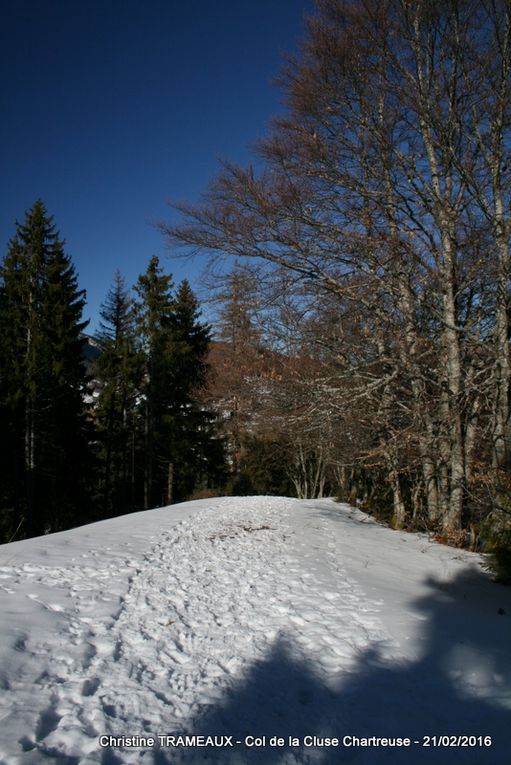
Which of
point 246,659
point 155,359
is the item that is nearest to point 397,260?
point 246,659

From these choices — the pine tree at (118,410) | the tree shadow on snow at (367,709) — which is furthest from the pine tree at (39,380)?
the tree shadow on snow at (367,709)

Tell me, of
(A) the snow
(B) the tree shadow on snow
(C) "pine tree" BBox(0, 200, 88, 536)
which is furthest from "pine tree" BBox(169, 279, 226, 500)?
(B) the tree shadow on snow

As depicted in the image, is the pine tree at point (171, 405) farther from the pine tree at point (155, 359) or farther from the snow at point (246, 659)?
the snow at point (246, 659)

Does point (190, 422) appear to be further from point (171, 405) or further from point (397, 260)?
point (397, 260)

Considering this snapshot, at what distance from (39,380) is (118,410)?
22.6ft

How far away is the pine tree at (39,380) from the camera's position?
1791cm

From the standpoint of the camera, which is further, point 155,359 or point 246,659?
point 155,359

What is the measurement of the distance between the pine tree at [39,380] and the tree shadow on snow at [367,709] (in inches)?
668

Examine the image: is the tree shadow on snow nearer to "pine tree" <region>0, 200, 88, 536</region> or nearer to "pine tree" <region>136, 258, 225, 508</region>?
"pine tree" <region>0, 200, 88, 536</region>

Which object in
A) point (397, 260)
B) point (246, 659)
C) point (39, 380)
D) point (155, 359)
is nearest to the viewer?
point (246, 659)

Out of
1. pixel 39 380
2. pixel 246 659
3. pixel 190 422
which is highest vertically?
pixel 39 380

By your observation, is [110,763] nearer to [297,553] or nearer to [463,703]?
[463,703]

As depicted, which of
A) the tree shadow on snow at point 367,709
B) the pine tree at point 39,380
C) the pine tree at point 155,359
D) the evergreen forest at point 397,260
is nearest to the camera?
the tree shadow on snow at point 367,709

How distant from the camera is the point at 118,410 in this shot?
2494cm
